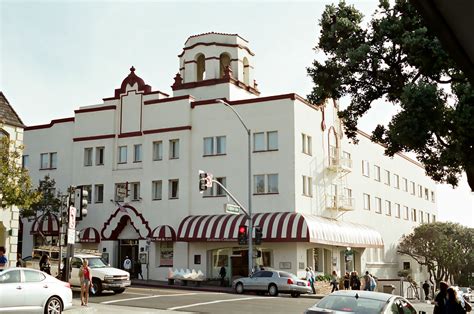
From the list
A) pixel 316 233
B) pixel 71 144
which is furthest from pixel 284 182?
pixel 71 144

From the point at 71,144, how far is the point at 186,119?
37.4 ft

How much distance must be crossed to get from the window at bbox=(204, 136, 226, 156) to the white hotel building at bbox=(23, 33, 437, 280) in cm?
8

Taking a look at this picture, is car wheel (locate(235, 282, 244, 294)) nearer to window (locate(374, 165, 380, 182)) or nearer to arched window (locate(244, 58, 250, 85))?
arched window (locate(244, 58, 250, 85))

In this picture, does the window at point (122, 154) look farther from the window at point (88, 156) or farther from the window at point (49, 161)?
the window at point (49, 161)

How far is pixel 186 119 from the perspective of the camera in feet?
146

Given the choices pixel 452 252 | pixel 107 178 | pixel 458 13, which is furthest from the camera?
pixel 452 252

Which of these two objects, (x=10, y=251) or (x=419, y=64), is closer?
(x=419, y=64)

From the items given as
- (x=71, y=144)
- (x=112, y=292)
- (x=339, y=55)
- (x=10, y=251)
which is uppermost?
(x=71, y=144)

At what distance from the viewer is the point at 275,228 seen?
38.7 m

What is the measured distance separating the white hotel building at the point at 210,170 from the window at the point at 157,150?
0.15 metres

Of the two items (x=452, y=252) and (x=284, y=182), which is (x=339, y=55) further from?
(x=452, y=252)

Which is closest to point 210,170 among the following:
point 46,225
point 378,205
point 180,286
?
point 180,286

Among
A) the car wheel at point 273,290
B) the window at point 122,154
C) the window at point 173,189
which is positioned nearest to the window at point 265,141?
the window at point 173,189

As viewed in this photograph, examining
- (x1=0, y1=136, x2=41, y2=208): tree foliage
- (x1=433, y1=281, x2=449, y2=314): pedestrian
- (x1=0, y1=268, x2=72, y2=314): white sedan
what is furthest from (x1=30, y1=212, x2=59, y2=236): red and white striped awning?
(x1=433, y1=281, x2=449, y2=314): pedestrian
